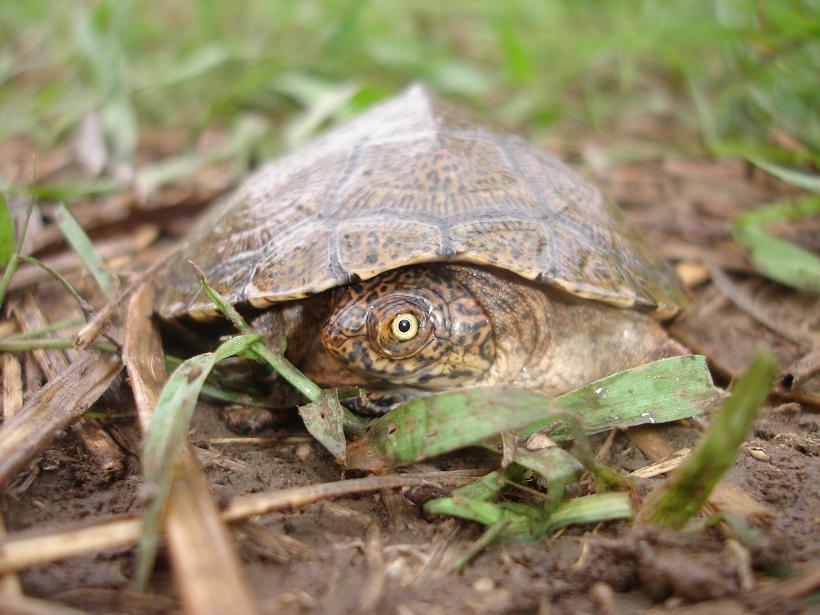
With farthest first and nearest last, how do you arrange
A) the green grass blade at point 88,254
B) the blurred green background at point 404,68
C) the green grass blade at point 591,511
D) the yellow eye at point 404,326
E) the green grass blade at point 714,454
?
the blurred green background at point 404,68
the green grass blade at point 88,254
the yellow eye at point 404,326
the green grass blade at point 591,511
the green grass blade at point 714,454

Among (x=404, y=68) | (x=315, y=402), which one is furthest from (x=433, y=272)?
(x=404, y=68)

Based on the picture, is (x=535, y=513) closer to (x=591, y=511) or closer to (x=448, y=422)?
(x=591, y=511)

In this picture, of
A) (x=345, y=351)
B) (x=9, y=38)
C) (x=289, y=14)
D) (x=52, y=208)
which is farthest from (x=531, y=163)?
(x=9, y=38)

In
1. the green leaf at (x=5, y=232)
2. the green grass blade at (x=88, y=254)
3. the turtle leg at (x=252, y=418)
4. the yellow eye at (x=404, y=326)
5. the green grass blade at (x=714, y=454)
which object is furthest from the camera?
the green grass blade at (x=88, y=254)

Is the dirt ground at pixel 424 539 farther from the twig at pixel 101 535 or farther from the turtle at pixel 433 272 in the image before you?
the turtle at pixel 433 272

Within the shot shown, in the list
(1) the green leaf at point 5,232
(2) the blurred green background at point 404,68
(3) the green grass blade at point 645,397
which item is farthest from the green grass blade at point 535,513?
(2) the blurred green background at point 404,68

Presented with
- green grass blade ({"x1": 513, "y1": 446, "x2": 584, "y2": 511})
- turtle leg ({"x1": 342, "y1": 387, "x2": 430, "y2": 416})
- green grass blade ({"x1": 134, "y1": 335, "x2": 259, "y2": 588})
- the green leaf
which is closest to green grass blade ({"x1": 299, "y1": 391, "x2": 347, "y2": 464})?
turtle leg ({"x1": 342, "y1": 387, "x2": 430, "y2": 416})

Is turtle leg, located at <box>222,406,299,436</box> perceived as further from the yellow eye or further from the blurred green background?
the blurred green background
